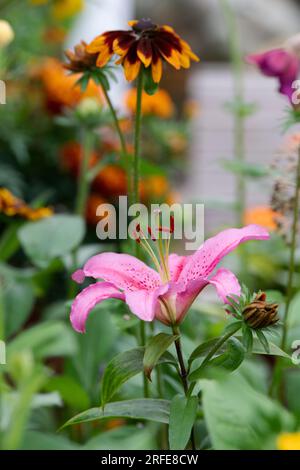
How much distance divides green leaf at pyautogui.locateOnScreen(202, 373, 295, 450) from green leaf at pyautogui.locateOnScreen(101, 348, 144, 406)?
0.15 feet

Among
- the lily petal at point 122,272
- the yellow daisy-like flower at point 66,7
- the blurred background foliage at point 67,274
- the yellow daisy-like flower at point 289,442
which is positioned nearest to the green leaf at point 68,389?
the blurred background foliage at point 67,274

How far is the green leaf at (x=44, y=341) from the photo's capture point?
0.54 metres

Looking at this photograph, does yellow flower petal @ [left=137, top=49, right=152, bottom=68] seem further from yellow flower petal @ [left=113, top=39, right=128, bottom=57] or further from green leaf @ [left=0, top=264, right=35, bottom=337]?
green leaf @ [left=0, top=264, right=35, bottom=337]

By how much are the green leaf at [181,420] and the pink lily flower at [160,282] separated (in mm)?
39

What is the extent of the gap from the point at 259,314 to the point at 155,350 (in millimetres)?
50

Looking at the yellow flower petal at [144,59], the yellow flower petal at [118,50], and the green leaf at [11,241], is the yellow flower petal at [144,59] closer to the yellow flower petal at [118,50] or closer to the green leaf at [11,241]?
the yellow flower petal at [118,50]

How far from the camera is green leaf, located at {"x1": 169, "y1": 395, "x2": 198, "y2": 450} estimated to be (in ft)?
1.22

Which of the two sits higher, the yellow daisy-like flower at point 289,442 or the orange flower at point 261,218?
the orange flower at point 261,218

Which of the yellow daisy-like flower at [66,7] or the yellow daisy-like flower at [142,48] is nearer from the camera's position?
the yellow daisy-like flower at [142,48]

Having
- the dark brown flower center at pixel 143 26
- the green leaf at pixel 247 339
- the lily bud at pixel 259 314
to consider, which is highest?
the dark brown flower center at pixel 143 26

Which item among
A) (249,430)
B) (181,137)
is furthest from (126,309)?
(181,137)

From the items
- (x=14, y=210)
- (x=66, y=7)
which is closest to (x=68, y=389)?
(x=14, y=210)

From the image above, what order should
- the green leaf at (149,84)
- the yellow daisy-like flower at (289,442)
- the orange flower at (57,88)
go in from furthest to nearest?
the orange flower at (57,88)
the green leaf at (149,84)
the yellow daisy-like flower at (289,442)
